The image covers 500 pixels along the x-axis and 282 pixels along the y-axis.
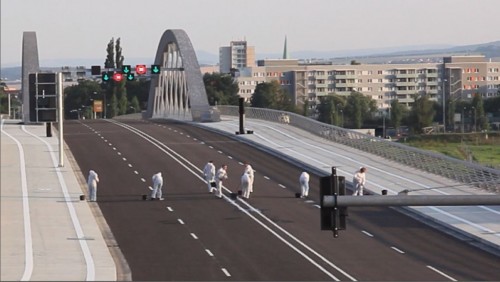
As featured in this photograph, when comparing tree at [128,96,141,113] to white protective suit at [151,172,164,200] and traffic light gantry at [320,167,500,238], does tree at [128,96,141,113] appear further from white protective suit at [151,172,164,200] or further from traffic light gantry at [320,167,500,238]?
traffic light gantry at [320,167,500,238]

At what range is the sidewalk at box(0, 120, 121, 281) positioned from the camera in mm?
11781

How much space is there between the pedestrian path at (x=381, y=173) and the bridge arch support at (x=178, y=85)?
2.90 m

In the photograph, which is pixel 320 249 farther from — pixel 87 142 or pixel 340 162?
pixel 87 142

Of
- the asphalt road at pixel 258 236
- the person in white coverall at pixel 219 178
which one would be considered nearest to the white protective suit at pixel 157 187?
the asphalt road at pixel 258 236

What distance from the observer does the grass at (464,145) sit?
86500 mm

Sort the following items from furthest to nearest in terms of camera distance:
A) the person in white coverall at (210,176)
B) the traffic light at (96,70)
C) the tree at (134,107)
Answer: the tree at (134,107), the traffic light at (96,70), the person in white coverall at (210,176)

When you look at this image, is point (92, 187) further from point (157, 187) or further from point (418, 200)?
point (418, 200)

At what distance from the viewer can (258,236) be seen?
3388cm

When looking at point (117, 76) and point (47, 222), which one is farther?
point (117, 76)

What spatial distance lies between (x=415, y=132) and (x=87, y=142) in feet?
221

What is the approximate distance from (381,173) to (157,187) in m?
12.9

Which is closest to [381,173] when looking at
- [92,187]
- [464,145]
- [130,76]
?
[92,187]

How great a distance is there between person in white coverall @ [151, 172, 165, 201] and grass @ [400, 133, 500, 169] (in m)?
41.2

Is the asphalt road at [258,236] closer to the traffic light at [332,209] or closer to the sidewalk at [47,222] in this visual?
the sidewalk at [47,222]
